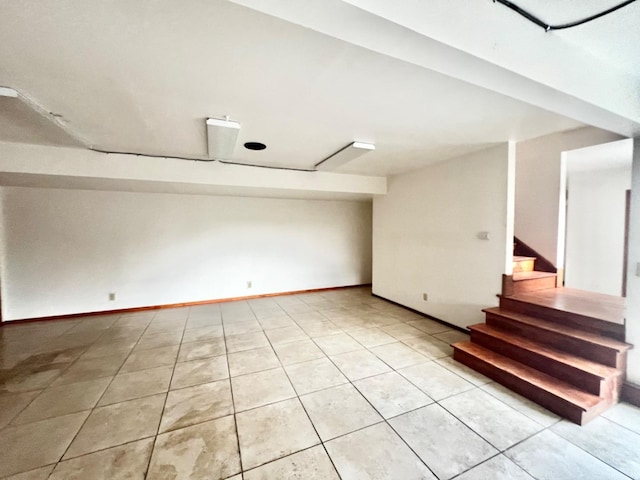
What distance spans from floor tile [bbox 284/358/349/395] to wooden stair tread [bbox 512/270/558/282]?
243 cm

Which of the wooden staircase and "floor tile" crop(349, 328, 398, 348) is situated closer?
the wooden staircase

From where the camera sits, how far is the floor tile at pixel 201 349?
2842mm

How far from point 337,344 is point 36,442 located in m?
2.59

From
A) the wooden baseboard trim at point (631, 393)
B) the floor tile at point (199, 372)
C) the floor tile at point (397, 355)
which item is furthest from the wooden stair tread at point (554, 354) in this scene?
the floor tile at point (199, 372)

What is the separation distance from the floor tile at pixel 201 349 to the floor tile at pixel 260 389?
2.25 ft

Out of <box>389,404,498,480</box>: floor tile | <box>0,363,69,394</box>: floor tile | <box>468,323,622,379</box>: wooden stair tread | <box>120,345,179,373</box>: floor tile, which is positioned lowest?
<box>0,363,69,394</box>: floor tile

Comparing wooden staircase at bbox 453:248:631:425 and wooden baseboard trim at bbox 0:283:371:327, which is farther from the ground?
wooden staircase at bbox 453:248:631:425

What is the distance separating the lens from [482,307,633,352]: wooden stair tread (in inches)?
79.5

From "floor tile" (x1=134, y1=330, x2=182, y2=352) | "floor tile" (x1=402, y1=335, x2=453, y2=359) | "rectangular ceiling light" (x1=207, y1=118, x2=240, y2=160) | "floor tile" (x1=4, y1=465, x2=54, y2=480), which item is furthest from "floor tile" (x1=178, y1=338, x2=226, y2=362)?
→ "rectangular ceiling light" (x1=207, y1=118, x2=240, y2=160)

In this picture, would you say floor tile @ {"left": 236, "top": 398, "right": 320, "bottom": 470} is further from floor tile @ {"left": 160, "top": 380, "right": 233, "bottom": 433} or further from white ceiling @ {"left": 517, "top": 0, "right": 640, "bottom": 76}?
white ceiling @ {"left": 517, "top": 0, "right": 640, "bottom": 76}

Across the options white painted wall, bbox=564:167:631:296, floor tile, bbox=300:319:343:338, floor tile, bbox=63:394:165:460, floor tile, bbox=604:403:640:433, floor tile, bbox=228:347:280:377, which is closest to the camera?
floor tile, bbox=63:394:165:460

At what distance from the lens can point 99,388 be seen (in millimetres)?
2266

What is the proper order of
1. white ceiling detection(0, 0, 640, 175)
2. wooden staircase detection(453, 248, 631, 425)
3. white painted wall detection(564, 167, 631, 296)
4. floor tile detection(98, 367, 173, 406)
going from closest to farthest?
1. white ceiling detection(0, 0, 640, 175)
2. wooden staircase detection(453, 248, 631, 425)
3. floor tile detection(98, 367, 173, 406)
4. white painted wall detection(564, 167, 631, 296)

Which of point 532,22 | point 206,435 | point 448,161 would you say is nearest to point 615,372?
point 532,22
